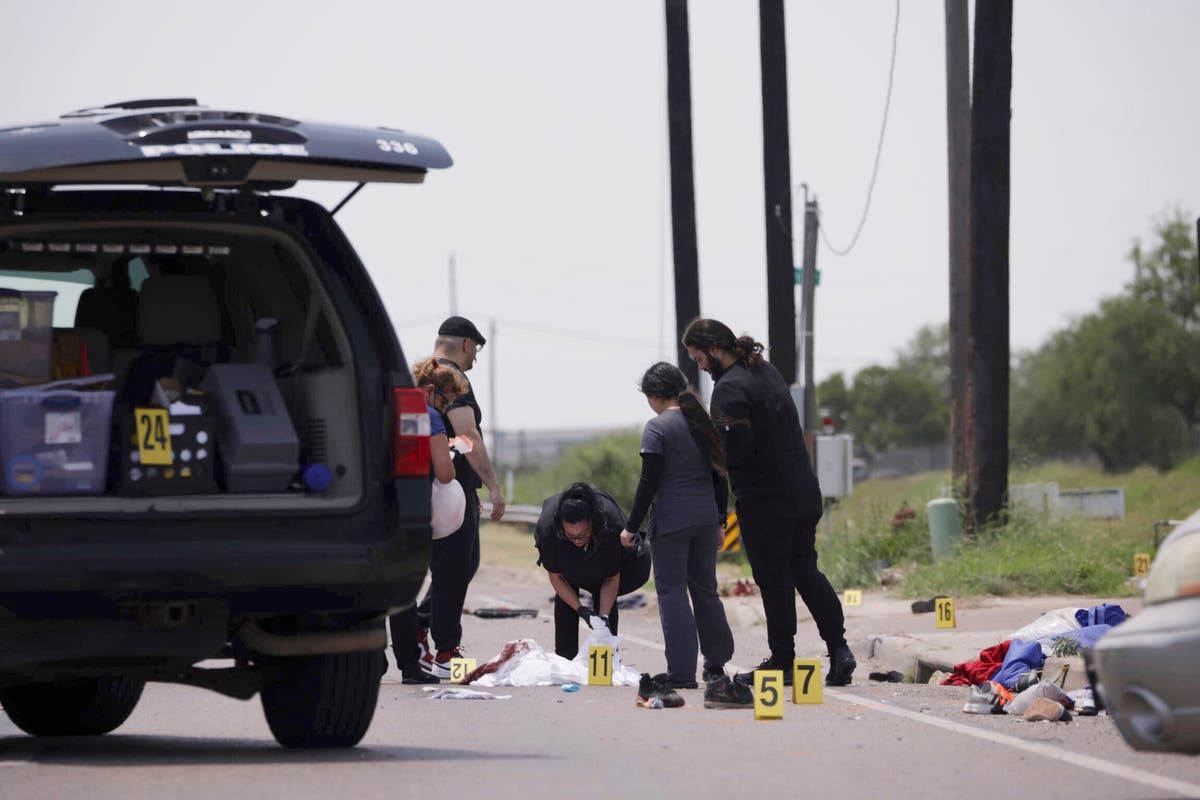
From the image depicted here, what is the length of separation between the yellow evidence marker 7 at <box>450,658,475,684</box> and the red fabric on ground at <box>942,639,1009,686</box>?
8.73 ft

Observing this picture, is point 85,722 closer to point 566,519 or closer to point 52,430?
point 52,430

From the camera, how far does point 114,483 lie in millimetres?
8086

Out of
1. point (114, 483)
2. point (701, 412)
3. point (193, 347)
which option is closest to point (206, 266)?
point (193, 347)

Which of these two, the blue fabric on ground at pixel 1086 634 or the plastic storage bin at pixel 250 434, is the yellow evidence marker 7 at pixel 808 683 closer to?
the blue fabric on ground at pixel 1086 634

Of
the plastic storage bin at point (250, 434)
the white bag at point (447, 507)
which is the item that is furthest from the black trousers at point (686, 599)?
the plastic storage bin at point (250, 434)

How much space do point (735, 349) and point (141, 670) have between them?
4505 mm

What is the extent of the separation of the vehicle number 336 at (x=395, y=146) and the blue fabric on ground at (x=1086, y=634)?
5260 millimetres

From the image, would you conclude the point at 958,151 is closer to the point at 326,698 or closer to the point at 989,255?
the point at 989,255

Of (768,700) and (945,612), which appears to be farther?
(945,612)

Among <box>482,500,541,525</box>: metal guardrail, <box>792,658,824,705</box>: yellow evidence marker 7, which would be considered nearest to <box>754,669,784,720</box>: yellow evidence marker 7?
<box>792,658,824,705</box>: yellow evidence marker 7

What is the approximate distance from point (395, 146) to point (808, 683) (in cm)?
425

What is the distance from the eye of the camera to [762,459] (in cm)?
1180

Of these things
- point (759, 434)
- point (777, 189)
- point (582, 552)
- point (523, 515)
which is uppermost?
point (777, 189)

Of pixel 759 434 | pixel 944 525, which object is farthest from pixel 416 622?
pixel 944 525
